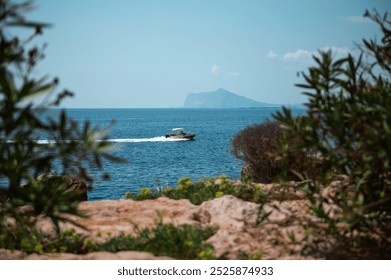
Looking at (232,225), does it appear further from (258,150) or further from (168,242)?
(258,150)

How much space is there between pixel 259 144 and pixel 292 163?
10.1ft

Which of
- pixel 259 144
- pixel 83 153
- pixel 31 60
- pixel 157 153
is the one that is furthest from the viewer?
pixel 157 153

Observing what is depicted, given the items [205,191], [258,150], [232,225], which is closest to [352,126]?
[232,225]

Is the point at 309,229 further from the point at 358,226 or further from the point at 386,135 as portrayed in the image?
the point at 386,135

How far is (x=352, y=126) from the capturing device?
16.6ft

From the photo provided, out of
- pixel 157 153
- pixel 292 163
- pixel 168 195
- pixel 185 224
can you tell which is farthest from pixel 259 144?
pixel 157 153

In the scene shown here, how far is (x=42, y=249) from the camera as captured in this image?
6.07 metres

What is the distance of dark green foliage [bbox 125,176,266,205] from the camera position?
26.8ft

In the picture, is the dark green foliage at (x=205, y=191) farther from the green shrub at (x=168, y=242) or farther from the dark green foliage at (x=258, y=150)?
the dark green foliage at (x=258, y=150)

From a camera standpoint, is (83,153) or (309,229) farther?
(309,229)

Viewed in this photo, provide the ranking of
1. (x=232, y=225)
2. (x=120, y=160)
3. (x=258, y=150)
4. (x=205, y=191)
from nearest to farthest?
(x=120, y=160)
(x=232, y=225)
(x=205, y=191)
(x=258, y=150)

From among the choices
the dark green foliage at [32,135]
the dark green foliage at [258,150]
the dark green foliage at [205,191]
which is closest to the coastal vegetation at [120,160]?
the dark green foliage at [32,135]

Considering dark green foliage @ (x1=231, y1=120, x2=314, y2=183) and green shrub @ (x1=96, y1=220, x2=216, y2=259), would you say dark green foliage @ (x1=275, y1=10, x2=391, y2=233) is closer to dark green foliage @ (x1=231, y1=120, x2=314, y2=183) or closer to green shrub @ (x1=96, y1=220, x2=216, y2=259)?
green shrub @ (x1=96, y1=220, x2=216, y2=259)

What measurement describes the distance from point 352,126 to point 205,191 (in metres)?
4.27
